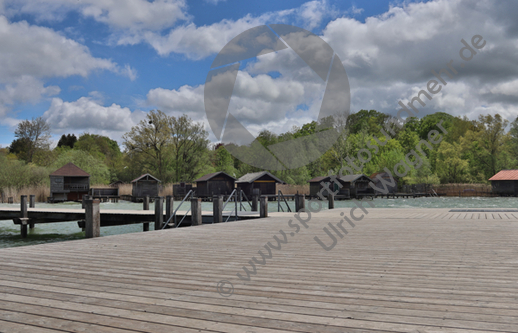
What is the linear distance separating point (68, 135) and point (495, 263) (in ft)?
332

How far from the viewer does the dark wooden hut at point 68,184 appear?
4886 centimetres

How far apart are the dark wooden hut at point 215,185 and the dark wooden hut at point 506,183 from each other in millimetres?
41733

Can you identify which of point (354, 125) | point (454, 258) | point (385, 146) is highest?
point (354, 125)

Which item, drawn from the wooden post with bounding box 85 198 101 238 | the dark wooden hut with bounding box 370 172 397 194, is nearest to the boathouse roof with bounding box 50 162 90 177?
the wooden post with bounding box 85 198 101 238

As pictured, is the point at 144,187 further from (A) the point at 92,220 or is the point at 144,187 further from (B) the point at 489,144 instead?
(B) the point at 489,144

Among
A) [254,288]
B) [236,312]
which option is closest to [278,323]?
[236,312]

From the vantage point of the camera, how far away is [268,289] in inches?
158

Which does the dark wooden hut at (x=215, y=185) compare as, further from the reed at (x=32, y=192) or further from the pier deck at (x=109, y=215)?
the pier deck at (x=109, y=215)

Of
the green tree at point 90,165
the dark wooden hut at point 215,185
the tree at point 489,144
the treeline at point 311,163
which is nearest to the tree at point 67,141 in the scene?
the treeline at point 311,163

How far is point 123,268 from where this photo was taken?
5270 mm

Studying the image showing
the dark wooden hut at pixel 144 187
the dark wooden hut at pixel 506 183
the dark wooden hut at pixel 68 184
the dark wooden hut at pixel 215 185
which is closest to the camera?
the dark wooden hut at pixel 68 184

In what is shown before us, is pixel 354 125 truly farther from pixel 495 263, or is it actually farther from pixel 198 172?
pixel 495 263

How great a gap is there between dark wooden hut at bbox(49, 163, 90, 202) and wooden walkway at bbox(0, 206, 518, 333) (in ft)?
153

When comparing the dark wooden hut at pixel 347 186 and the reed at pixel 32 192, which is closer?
the reed at pixel 32 192
